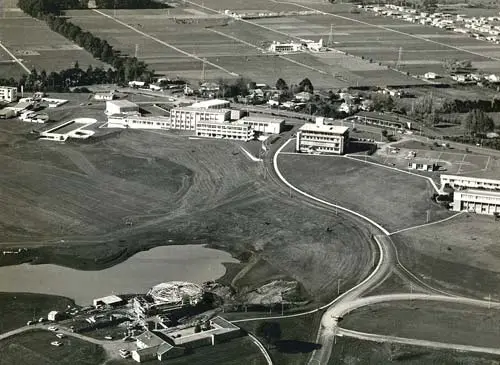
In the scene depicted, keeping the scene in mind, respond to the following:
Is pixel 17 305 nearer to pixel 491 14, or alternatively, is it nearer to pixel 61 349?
pixel 61 349

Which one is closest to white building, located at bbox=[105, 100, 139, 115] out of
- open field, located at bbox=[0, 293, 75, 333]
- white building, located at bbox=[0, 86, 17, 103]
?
white building, located at bbox=[0, 86, 17, 103]

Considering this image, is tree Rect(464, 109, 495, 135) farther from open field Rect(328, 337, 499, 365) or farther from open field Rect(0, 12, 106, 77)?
open field Rect(0, 12, 106, 77)

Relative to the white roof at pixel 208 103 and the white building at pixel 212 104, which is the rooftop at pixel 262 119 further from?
the white roof at pixel 208 103

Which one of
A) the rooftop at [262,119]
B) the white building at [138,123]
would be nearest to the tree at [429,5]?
the rooftop at [262,119]

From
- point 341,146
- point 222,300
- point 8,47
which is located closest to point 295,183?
point 341,146

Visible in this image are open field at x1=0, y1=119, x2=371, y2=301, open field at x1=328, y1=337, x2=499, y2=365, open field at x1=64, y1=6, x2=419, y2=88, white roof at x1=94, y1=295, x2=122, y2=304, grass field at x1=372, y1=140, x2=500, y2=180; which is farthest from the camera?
open field at x1=64, y1=6, x2=419, y2=88

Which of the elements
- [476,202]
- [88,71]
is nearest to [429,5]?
[88,71]
